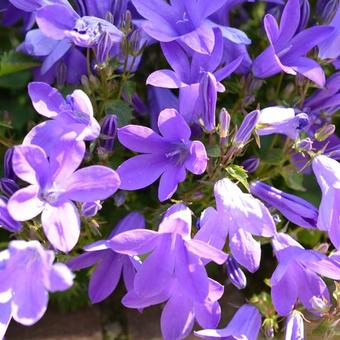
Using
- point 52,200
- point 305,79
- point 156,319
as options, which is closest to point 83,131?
point 52,200

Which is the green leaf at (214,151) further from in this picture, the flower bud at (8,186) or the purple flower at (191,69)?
the flower bud at (8,186)

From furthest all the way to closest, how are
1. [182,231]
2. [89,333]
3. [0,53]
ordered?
[0,53]
[89,333]
[182,231]

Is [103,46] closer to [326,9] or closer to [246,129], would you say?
[246,129]

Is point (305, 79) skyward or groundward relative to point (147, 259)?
skyward

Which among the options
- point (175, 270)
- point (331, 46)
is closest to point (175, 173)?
point (175, 270)

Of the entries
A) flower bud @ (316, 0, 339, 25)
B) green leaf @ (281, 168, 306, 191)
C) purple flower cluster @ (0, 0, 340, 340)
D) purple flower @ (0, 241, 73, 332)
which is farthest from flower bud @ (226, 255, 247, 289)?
flower bud @ (316, 0, 339, 25)

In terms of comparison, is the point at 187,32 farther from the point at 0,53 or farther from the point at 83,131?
the point at 0,53
